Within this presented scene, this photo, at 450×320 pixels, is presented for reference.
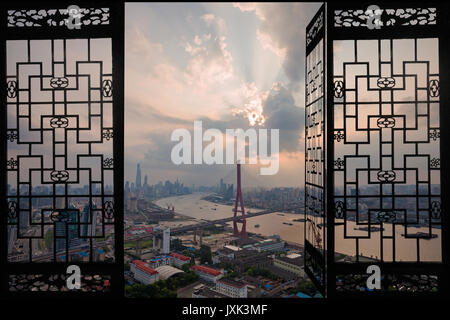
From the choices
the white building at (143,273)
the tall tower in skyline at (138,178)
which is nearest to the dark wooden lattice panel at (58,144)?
the white building at (143,273)

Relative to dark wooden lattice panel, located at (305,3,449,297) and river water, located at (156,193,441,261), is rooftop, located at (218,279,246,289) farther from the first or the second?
dark wooden lattice panel, located at (305,3,449,297)

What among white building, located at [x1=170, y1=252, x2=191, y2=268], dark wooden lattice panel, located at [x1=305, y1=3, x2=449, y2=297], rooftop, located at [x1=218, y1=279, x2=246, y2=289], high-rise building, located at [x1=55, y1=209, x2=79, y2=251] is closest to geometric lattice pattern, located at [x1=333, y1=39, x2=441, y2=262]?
dark wooden lattice panel, located at [x1=305, y1=3, x2=449, y2=297]

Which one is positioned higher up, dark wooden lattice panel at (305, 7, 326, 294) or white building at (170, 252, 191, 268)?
dark wooden lattice panel at (305, 7, 326, 294)

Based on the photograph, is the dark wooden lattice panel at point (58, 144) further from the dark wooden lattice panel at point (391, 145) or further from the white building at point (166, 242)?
the dark wooden lattice panel at point (391, 145)
